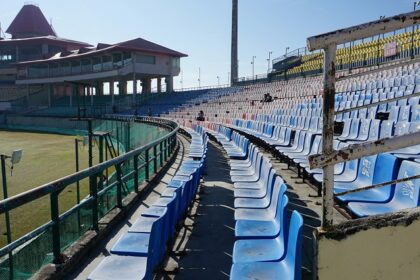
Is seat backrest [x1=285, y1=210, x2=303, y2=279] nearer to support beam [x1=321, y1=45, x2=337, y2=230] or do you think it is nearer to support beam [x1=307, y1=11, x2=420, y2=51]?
support beam [x1=321, y1=45, x2=337, y2=230]

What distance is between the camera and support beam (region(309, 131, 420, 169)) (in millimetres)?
1776

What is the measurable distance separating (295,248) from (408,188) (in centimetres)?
158

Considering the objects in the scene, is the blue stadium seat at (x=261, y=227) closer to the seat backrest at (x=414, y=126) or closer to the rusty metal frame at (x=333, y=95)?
the rusty metal frame at (x=333, y=95)

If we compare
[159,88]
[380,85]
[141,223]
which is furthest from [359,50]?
[159,88]

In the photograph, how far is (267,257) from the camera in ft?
9.93

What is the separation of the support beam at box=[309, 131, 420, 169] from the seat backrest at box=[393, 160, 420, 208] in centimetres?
156

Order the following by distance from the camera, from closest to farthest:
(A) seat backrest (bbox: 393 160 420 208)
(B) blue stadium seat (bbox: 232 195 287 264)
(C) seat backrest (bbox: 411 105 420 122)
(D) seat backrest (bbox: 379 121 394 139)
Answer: (B) blue stadium seat (bbox: 232 195 287 264)
(A) seat backrest (bbox: 393 160 420 208)
(D) seat backrest (bbox: 379 121 394 139)
(C) seat backrest (bbox: 411 105 420 122)

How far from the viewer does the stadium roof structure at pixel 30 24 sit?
229ft

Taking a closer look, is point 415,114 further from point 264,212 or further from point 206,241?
point 206,241

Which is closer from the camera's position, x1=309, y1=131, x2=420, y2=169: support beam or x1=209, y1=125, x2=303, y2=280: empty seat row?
x1=309, y1=131, x2=420, y2=169: support beam

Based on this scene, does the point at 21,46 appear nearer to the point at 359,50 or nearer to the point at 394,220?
the point at 359,50

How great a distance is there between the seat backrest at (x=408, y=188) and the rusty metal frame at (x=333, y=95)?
1.60 m

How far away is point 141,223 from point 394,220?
2634mm

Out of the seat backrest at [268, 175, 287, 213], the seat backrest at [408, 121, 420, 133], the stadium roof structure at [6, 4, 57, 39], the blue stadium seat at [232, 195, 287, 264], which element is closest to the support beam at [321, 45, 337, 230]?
the blue stadium seat at [232, 195, 287, 264]
